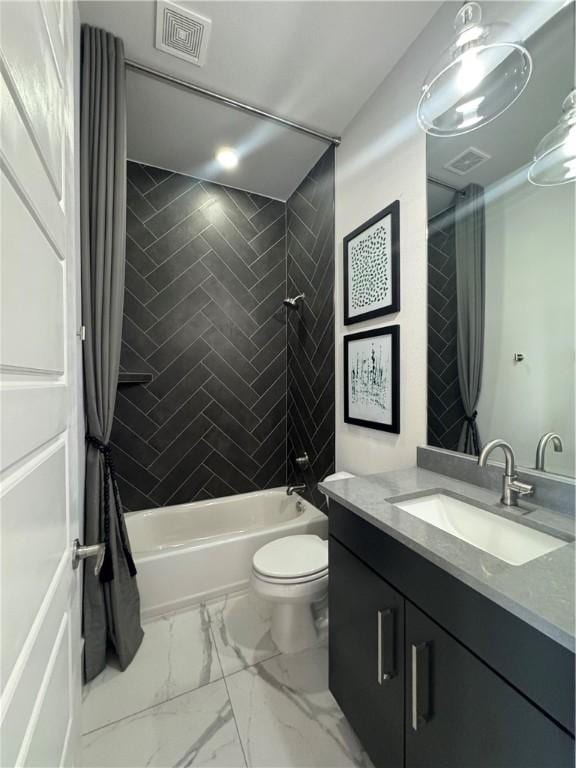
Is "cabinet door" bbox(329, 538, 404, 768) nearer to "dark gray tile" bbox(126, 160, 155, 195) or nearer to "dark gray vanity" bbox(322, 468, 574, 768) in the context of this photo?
"dark gray vanity" bbox(322, 468, 574, 768)

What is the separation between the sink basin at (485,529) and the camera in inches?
33.7

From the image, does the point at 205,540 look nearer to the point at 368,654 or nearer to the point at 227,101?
the point at 368,654

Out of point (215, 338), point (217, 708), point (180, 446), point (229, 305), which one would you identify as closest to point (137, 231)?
point (229, 305)

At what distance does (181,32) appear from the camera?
1384mm

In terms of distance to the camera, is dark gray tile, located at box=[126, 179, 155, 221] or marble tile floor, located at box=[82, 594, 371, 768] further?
dark gray tile, located at box=[126, 179, 155, 221]

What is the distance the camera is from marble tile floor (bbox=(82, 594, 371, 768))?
1078 millimetres

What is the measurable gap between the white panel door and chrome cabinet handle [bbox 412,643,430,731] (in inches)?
30.5

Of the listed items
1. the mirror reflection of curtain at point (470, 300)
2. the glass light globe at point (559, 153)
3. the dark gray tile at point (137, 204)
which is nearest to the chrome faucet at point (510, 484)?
the mirror reflection of curtain at point (470, 300)

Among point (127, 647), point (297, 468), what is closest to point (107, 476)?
point (127, 647)

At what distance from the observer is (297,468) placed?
8.32 ft

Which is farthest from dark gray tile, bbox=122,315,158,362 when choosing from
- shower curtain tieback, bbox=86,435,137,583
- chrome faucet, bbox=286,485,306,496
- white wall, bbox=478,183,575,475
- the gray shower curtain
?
white wall, bbox=478,183,575,475

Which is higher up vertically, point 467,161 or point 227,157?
point 227,157

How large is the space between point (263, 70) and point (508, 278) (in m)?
1.61

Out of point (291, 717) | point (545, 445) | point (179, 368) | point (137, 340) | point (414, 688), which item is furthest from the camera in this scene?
point (179, 368)
